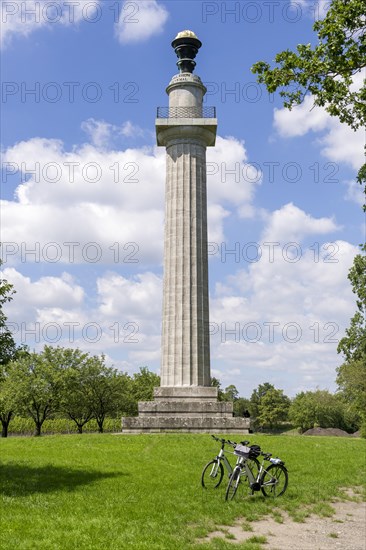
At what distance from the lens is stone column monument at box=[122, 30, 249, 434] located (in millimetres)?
33906

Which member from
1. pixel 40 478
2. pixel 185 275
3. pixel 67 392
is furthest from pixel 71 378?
pixel 40 478

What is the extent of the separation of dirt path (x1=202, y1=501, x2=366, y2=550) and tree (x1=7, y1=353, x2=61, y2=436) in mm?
42453

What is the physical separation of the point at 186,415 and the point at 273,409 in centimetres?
7297

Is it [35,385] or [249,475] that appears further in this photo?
[35,385]

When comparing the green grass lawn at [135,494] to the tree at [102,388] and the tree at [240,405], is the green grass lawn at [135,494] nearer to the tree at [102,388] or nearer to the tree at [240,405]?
the tree at [102,388]

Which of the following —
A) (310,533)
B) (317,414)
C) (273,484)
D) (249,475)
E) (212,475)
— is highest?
(249,475)

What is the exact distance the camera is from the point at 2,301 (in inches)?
709

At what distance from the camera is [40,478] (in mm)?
17406

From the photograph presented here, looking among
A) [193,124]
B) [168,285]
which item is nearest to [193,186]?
[193,124]

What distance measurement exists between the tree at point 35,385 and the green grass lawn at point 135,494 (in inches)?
1041

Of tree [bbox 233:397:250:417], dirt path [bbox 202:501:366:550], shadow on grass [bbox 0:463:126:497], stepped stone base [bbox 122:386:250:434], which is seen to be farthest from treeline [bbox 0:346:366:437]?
tree [bbox 233:397:250:417]

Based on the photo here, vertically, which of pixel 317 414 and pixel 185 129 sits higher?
pixel 185 129

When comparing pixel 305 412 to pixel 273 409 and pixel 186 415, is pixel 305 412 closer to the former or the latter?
pixel 273 409

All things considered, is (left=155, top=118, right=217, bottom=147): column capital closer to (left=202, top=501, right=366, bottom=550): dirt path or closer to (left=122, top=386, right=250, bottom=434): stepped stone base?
(left=122, top=386, right=250, bottom=434): stepped stone base
